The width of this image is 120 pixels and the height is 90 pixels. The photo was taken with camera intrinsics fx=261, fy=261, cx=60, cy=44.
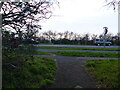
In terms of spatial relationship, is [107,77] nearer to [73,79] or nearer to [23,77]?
[73,79]

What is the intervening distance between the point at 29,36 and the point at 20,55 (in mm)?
1039

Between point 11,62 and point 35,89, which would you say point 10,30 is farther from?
point 35,89

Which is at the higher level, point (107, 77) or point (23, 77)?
point (23, 77)

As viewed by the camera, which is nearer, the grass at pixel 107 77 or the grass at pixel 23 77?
the grass at pixel 23 77

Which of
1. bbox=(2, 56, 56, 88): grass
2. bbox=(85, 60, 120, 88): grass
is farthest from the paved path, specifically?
bbox=(2, 56, 56, 88): grass

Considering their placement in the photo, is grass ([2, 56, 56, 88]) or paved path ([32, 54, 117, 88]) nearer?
grass ([2, 56, 56, 88])

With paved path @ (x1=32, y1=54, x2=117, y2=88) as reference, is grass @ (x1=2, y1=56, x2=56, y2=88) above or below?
above

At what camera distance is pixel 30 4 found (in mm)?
9742

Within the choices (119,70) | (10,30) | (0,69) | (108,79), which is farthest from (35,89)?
(119,70)

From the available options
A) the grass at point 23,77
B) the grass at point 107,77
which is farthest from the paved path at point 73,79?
the grass at point 23,77

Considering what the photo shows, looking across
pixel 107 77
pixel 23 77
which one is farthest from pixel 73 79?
pixel 23 77

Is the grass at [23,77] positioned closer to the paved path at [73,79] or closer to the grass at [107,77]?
the paved path at [73,79]

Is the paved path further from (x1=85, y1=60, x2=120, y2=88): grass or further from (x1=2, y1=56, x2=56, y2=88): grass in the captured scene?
(x1=2, y1=56, x2=56, y2=88): grass

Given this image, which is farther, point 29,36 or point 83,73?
point 83,73
